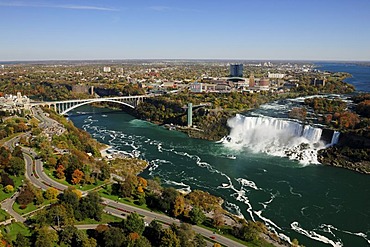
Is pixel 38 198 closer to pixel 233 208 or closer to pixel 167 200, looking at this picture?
pixel 167 200

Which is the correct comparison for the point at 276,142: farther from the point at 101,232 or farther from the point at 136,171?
the point at 101,232

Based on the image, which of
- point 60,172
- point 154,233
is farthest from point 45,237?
point 60,172

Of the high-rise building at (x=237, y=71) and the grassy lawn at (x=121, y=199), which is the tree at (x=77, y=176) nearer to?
the grassy lawn at (x=121, y=199)

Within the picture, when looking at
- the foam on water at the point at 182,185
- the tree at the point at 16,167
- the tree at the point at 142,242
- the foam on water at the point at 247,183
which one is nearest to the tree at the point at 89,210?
the tree at the point at 142,242

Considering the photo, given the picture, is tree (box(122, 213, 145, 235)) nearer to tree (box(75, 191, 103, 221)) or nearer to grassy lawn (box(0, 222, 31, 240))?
tree (box(75, 191, 103, 221))

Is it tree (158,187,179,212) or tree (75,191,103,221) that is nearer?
tree (75,191,103,221)

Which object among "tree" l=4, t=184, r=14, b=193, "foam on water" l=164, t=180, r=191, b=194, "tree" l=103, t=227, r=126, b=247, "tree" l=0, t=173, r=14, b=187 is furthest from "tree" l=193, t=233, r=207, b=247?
"tree" l=0, t=173, r=14, b=187
